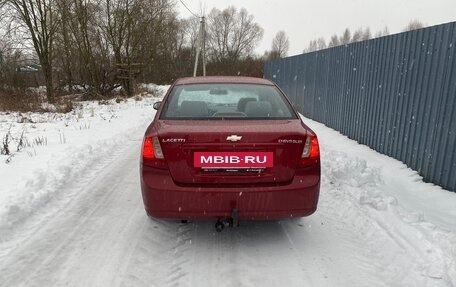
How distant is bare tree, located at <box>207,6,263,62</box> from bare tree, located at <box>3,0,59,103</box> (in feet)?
170

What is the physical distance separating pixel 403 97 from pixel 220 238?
4527mm

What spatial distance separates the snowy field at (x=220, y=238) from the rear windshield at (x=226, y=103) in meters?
1.21

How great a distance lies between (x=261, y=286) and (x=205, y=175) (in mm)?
1016

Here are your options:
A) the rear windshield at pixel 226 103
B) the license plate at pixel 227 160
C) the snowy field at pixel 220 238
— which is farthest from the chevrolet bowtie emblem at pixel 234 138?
the snowy field at pixel 220 238

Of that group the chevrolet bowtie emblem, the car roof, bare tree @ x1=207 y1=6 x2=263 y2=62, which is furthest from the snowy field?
bare tree @ x1=207 y1=6 x2=263 y2=62

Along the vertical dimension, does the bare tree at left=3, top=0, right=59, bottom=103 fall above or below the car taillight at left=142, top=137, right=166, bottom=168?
above

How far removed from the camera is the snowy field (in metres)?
2.90

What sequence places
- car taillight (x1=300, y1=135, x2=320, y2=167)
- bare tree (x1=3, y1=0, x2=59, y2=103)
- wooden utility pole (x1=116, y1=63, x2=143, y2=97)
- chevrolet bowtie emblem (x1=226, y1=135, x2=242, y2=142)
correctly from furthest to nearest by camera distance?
1. wooden utility pole (x1=116, y1=63, x2=143, y2=97)
2. bare tree (x1=3, y1=0, x2=59, y2=103)
3. car taillight (x1=300, y1=135, x2=320, y2=167)
4. chevrolet bowtie emblem (x1=226, y1=135, x2=242, y2=142)

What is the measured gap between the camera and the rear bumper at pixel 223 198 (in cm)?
309

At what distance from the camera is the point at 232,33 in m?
74.6

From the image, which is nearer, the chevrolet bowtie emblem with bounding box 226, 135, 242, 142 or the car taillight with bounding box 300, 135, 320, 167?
the chevrolet bowtie emblem with bounding box 226, 135, 242, 142

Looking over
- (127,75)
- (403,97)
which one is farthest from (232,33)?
(403,97)

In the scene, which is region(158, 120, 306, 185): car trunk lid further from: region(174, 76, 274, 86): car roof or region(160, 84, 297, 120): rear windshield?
region(174, 76, 274, 86): car roof

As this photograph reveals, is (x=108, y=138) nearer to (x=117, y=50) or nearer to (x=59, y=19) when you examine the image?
(x=59, y=19)
